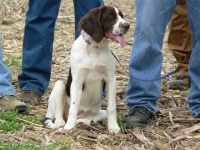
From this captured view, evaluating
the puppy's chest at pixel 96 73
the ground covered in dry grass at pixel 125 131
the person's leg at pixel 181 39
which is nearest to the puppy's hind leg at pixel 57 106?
the ground covered in dry grass at pixel 125 131

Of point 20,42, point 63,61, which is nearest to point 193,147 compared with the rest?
point 63,61

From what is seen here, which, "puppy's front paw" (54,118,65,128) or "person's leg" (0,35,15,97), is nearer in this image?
"puppy's front paw" (54,118,65,128)

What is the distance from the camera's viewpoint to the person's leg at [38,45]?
18.8 feet

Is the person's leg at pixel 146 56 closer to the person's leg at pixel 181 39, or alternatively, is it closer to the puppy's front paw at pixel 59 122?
the puppy's front paw at pixel 59 122

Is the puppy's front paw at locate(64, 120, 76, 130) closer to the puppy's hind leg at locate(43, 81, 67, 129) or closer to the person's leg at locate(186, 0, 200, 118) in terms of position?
the puppy's hind leg at locate(43, 81, 67, 129)

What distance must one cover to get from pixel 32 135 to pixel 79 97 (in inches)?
22.0

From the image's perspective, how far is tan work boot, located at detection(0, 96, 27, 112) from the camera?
5.25 metres

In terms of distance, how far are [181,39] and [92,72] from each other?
2.31 m

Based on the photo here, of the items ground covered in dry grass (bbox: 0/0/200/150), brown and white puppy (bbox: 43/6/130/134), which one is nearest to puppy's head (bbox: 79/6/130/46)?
brown and white puppy (bbox: 43/6/130/134)

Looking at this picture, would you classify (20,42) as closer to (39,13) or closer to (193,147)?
(39,13)

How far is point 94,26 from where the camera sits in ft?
15.5

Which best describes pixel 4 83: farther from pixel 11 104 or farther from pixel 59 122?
pixel 59 122

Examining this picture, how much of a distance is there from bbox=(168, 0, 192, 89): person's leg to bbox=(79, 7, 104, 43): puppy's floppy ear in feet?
7.09

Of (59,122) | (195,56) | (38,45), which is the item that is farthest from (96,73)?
(38,45)
